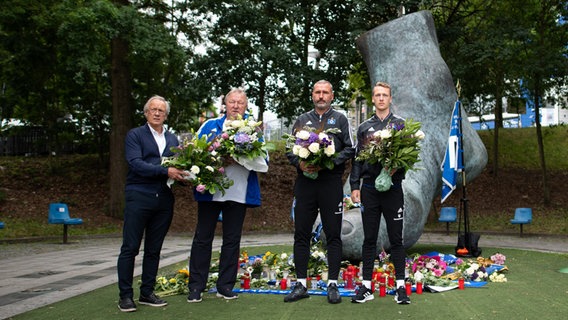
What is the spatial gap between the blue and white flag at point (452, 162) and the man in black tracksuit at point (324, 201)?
3.53m

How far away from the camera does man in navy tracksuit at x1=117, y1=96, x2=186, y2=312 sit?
17.3ft

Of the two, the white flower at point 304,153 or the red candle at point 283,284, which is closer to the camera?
the white flower at point 304,153

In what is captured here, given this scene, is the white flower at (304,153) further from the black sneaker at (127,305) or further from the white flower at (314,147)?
the black sneaker at (127,305)

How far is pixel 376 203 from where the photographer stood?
18.6ft

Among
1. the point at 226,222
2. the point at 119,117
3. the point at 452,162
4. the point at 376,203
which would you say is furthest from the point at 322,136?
the point at 119,117

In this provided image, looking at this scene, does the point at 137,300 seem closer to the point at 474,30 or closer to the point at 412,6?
the point at 412,6

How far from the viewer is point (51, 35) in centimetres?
1677

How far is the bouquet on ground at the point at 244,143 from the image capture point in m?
5.43

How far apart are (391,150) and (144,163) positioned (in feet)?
7.19

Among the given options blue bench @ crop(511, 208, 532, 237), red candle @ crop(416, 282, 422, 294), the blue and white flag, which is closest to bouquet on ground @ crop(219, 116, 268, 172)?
red candle @ crop(416, 282, 422, 294)

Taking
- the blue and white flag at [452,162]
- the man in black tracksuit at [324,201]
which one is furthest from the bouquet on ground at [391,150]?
the blue and white flag at [452,162]

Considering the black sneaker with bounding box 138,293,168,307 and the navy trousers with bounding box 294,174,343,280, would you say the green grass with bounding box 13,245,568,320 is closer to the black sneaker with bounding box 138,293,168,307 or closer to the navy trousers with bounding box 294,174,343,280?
the black sneaker with bounding box 138,293,168,307

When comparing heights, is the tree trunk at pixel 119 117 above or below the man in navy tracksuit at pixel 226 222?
above

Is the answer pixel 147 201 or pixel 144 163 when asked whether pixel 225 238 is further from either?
pixel 144 163
